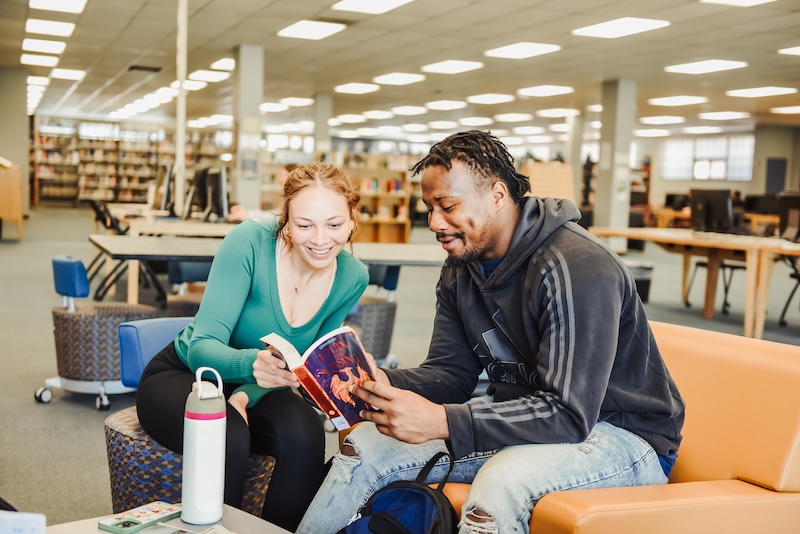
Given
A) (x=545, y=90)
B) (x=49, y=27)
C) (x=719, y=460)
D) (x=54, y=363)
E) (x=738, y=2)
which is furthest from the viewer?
(x=545, y=90)

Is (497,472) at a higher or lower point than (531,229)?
lower

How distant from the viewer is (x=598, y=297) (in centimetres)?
146

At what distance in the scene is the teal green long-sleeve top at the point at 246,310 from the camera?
72.1 inches

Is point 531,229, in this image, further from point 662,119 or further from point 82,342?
point 662,119

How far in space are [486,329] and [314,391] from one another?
435 millimetres

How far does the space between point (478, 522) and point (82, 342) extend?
2.66 meters

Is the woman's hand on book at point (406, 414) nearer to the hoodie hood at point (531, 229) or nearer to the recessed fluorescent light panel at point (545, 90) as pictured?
the hoodie hood at point (531, 229)

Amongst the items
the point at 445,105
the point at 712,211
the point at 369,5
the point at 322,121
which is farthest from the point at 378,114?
the point at 712,211

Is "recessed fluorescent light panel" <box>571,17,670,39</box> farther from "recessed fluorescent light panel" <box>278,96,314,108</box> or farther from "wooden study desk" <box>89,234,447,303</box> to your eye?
"recessed fluorescent light panel" <box>278,96,314,108</box>

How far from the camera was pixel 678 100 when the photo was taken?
562 inches

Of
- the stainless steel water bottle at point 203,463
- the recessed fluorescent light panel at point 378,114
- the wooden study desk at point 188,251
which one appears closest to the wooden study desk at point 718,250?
the wooden study desk at point 188,251

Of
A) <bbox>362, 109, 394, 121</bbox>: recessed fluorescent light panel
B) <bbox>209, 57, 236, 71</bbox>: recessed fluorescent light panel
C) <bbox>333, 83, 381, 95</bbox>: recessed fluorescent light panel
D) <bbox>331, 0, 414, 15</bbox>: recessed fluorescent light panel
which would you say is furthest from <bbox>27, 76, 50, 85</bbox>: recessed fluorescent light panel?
<bbox>331, 0, 414, 15</bbox>: recessed fluorescent light panel

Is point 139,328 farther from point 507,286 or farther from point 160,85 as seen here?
point 160,85

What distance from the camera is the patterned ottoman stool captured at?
5.98 ft
